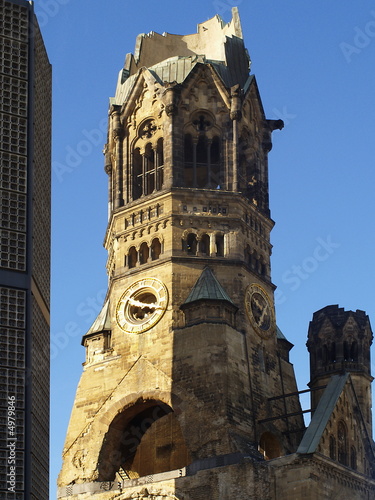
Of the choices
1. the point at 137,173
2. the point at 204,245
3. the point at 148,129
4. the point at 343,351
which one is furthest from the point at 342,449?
the point at 148,129

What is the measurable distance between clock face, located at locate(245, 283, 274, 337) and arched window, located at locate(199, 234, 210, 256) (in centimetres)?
320

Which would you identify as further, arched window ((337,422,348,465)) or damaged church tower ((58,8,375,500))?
arched window ((337,422,348,465))

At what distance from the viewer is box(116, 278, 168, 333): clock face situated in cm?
7706

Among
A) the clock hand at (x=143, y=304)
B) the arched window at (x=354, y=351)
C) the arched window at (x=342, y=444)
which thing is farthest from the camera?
the arched window at (x=354, y=351)

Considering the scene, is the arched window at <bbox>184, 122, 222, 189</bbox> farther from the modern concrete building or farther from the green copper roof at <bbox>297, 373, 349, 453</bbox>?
the green copper roof at <bbox>297, 373, 349, 453</bbox>

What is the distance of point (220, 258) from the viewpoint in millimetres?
78438

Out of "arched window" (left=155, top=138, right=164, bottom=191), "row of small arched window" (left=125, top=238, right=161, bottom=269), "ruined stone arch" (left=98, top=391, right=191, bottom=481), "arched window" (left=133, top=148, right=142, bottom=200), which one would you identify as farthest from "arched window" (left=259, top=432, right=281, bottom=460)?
"arched window" (left=133, top=148, right=142, bottom=200)

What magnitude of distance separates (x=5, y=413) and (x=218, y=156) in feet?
93.4

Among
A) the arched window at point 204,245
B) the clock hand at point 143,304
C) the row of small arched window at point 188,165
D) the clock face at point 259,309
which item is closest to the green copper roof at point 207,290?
the arched window at point 204,245

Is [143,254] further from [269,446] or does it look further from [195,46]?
[195,46]

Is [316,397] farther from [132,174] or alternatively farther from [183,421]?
[132,174]

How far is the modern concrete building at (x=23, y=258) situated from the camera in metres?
59.3

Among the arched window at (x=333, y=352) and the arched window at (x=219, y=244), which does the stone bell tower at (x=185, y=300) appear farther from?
the arched window at (x=333, y=352)

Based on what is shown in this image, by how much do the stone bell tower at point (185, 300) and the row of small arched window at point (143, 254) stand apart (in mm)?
85
